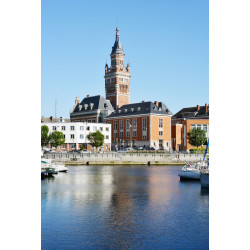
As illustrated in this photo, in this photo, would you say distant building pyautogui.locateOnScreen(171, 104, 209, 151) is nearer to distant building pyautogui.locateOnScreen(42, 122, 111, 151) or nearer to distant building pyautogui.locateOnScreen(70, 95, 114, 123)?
distant building pyautogui.locateOnScreen(70, 95, 114, 123)

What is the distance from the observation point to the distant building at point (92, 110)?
65188mm

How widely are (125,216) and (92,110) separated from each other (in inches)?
2072

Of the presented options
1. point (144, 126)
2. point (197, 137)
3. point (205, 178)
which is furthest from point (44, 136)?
point (205, 178)

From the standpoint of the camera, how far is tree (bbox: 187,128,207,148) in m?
52.6

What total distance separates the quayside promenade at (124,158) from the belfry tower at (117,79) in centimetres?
2656

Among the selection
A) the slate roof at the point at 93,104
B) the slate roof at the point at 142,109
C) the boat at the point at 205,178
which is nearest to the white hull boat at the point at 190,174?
the boat at the point at 205,178

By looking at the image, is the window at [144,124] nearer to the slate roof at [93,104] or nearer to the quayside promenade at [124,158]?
the slate roof at [93,104]

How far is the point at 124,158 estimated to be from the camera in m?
43.6
